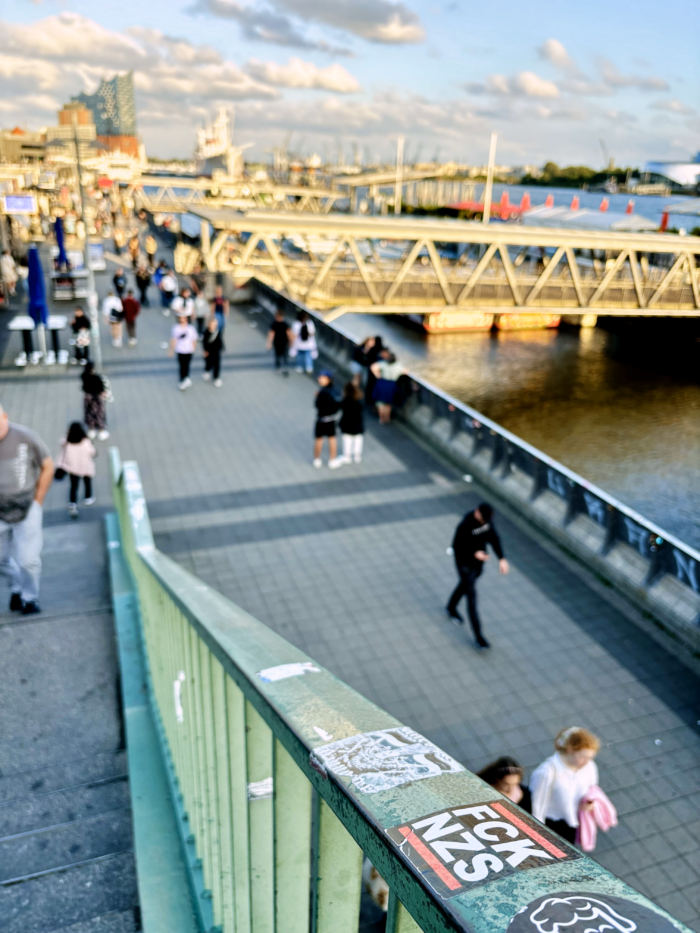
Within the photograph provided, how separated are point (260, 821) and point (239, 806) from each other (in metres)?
0.15

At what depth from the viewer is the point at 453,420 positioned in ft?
40.7

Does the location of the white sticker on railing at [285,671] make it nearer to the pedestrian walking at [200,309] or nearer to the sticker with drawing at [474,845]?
the sticker with drawing at [474,845]

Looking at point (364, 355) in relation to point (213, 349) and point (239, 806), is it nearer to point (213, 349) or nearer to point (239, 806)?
point (213, 349)

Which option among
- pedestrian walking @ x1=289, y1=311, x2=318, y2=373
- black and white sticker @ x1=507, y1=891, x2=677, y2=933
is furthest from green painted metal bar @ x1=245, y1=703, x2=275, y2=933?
pedestrian walking @ x1=289, y1=311, x2=318, y2=373

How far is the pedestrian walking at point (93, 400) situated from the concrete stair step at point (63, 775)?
8.13m

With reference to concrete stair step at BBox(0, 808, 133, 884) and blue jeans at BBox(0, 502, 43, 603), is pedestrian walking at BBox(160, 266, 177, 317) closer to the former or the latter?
blue jeans at BBox(0, 502, 43, 603)

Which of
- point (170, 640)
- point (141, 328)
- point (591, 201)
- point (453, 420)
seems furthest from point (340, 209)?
point (170, 640)

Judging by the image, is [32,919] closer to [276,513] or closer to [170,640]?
[170,640]

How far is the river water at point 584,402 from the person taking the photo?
1889 cm

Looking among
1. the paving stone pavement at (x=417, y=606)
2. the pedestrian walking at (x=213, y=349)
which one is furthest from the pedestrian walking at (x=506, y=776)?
the pedestrian walking at (x=213, y=349)

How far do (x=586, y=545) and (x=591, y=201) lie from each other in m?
141

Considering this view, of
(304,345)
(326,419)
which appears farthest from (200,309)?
(326,419)

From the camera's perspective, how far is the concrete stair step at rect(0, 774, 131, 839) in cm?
338

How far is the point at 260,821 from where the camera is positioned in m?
1.60
